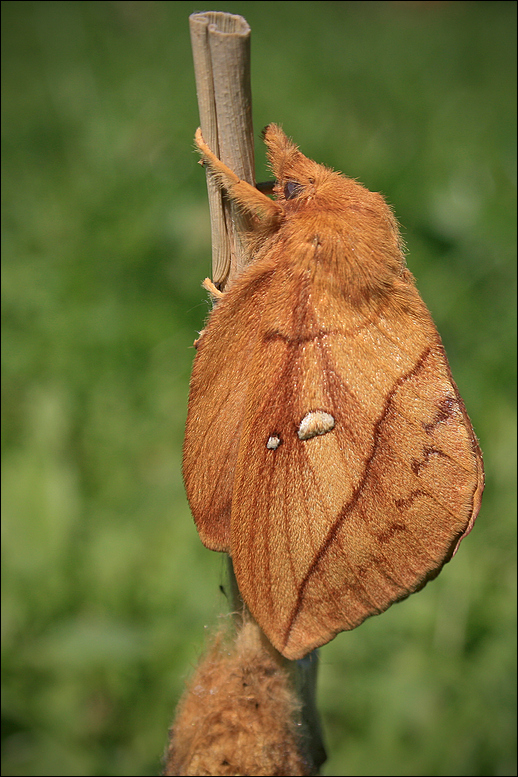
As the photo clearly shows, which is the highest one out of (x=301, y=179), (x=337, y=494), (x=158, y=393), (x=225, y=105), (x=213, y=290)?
(x=225, y=105)

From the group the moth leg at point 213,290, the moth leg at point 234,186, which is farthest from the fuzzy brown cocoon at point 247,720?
the moth leg at point 234,186

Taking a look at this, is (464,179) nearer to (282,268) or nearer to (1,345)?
(1,345)

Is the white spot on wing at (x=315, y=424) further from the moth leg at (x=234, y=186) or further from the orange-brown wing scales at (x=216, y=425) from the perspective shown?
the moth leg at (x=234, y=186)

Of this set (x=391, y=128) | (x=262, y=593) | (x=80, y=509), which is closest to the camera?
(x=262, y=593)

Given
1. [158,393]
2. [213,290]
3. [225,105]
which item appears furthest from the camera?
[158,393]

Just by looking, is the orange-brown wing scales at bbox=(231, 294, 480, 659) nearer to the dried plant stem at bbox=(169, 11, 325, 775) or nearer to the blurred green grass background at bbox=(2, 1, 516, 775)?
the dried plant stem at bbox=(169, 11, 325, 775)

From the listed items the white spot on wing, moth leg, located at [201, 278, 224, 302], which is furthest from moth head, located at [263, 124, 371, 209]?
the white spot on wing

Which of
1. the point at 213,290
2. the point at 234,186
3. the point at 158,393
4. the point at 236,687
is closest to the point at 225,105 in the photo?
the point at 234,186

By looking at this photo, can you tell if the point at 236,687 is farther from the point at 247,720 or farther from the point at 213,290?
the point at 213,290

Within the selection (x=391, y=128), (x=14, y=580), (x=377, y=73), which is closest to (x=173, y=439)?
(x=14, y=580)
